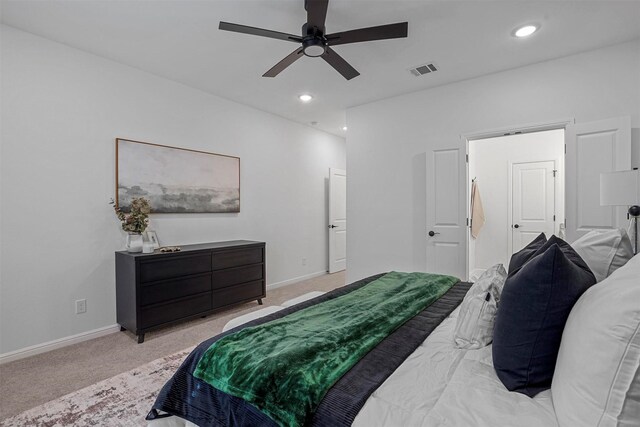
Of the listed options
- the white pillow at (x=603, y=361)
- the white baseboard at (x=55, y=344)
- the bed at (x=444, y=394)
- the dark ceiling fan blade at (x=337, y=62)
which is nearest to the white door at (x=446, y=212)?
the dark ceiling fan blade at (x=337, y=62)

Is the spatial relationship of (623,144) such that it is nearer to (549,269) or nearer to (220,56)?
(549,269)

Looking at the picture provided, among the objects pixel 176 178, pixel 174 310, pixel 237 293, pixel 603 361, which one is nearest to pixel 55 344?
pixel 174 310

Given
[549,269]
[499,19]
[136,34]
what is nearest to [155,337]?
[136,34]

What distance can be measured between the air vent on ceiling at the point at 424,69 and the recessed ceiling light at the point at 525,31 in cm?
78

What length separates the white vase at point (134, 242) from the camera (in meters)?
3.18

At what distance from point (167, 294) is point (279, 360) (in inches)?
96.7

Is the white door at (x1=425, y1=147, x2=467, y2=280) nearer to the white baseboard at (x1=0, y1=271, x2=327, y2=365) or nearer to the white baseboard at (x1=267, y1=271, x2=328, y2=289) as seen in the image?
the white baseboard at (x1=267, y1=271, x2=328, y2=289)

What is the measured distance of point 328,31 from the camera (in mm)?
2746

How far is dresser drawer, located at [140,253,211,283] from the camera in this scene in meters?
2.99

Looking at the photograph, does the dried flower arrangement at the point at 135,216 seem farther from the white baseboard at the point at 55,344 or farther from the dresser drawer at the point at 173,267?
the white baseboard at the point at 55,344

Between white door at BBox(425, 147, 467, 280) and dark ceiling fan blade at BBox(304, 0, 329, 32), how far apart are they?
2200 mm

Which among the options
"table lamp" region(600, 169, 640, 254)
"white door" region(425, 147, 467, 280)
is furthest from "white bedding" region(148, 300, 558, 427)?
"white door" region(425, 147, 467, 280)

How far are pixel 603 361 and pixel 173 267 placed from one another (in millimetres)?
3273

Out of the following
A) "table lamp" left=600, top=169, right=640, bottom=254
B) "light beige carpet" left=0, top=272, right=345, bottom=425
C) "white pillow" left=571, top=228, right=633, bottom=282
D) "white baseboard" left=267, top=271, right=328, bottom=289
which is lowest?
"light beige carpet" left=0, top=272, right=345, bottom=425
